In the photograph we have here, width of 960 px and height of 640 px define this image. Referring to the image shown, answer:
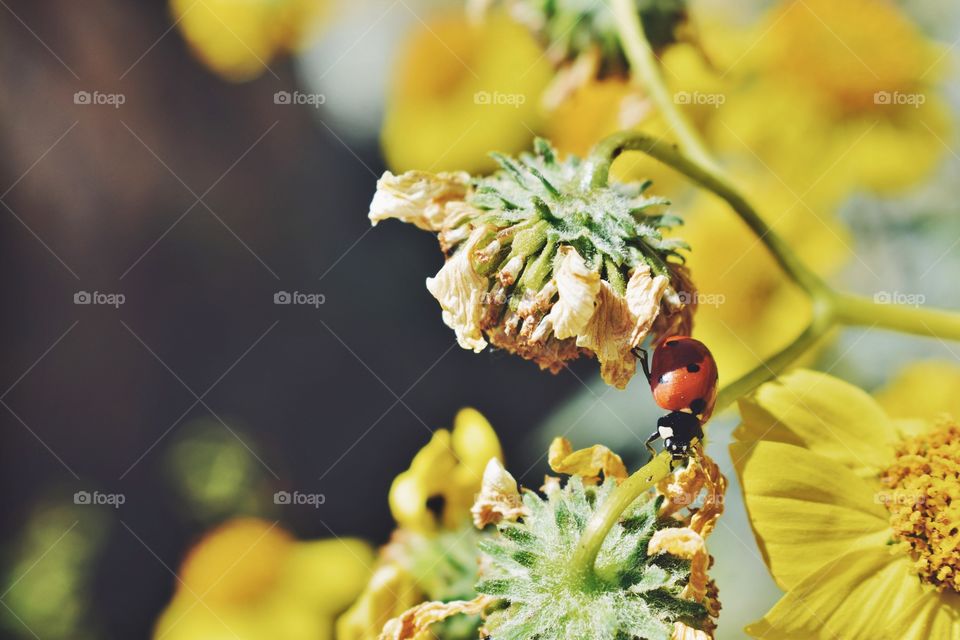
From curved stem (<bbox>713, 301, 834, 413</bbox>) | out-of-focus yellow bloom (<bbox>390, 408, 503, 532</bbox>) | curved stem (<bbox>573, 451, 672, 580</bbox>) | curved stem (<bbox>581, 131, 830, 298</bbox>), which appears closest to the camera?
curved stem (<bbox>573, 451, 672, 580</bbox>)

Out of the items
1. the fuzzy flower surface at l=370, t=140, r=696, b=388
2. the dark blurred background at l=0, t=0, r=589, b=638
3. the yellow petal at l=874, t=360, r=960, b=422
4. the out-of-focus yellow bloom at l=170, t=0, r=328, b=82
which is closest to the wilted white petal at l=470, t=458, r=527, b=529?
the fuzzy flower surface at l=370, t=140, r=696, b=388

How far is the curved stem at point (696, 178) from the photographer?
39.2 inches

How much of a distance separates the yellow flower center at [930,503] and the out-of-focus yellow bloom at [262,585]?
2.69 feet

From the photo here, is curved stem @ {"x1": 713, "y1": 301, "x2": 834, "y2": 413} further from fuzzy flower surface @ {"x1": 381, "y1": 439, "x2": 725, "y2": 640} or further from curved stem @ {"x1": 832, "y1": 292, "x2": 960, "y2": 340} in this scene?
fuzzy flower surface @ {"x1": 381, "y1": 439, "x2": 725, "y2": 640}

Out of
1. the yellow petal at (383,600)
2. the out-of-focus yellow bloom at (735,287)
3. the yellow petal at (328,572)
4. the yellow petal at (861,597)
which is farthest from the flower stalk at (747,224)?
the yellow petal at (328,572)

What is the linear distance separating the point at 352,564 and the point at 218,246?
604mm

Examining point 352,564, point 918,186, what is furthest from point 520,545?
point 918,186

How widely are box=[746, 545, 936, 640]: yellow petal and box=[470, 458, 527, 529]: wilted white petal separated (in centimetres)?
37

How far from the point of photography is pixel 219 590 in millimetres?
1523

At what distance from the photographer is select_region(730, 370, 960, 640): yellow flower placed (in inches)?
42.6

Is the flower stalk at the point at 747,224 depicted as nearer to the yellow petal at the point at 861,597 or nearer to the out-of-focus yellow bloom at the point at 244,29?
the yellow petal at the point at 861,597

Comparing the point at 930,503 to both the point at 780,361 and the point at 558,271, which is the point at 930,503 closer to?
the point at 780,361

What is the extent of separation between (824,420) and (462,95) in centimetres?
79

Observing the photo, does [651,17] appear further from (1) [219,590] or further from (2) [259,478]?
(1) [219,590]
